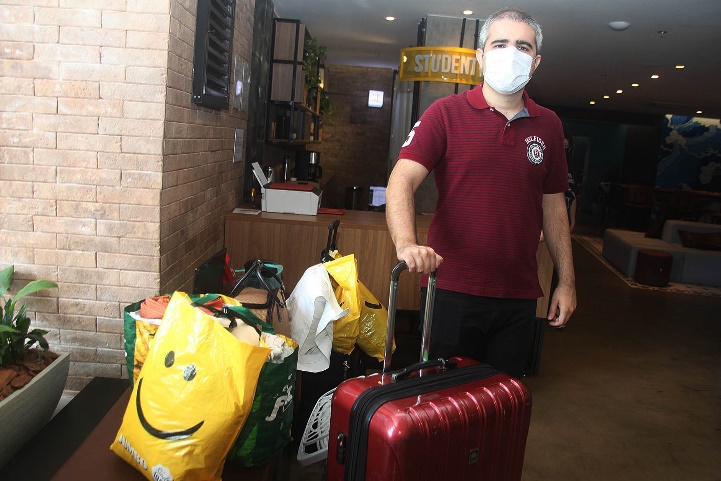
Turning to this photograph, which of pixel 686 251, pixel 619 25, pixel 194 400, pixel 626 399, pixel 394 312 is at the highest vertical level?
pixel 619 25

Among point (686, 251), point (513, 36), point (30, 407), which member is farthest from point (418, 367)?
point (686, 251)

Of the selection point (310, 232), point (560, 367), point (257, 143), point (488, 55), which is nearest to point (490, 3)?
point (257, 143)

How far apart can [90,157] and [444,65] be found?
10.9ft

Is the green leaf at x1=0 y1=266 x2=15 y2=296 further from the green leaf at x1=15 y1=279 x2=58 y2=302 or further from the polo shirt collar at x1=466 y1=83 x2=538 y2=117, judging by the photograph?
the polo shirt collar at x1=466 y1=83 x2=538 y2=117

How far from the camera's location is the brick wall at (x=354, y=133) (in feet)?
32.6

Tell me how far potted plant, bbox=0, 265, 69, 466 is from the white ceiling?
3.90 meters

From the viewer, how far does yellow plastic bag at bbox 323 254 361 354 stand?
2.50 metres

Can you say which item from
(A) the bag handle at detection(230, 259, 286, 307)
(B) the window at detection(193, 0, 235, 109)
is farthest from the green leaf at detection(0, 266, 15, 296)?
(B) the window at detection(193, 0, 235, 109)

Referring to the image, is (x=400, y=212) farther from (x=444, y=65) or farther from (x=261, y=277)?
(x=444, y=65)

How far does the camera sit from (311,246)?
12.0 ft

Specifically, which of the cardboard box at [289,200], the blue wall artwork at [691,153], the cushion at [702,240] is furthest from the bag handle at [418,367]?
the blue wall artwork at [691,153]

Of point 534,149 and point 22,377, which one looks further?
point 22,377

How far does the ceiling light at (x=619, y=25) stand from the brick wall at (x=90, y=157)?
164 inches

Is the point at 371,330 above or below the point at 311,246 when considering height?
below
